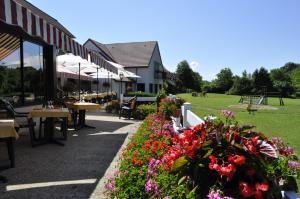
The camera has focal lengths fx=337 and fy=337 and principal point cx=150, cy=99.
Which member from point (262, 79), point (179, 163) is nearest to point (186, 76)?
point (262, 79)

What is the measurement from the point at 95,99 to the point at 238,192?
2329cm

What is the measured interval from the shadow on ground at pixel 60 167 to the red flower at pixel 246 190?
3179 millimetres

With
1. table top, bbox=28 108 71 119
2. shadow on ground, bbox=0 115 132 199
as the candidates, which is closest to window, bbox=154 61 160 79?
shadow on ground, bbox=0 115 132 199

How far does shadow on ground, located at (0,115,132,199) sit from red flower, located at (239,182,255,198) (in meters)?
3.18

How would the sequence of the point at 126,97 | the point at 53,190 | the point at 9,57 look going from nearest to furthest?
the point at 53,190 → the point at 9,57 → the point at 126,97

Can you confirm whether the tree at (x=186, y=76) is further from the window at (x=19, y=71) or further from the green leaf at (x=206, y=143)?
the green leaf at (x=206, y=143)

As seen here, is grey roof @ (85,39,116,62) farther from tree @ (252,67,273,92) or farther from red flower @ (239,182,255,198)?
red flower @ (239,182,255,198)

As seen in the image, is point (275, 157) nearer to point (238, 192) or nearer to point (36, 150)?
point (238, 192)

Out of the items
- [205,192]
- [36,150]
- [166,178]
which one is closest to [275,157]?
[205,192]

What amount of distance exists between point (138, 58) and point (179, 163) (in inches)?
1888

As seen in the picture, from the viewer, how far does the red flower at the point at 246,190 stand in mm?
2400

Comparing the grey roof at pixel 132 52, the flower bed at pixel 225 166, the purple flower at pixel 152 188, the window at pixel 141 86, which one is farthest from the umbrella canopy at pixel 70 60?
the window at pixel 141 86

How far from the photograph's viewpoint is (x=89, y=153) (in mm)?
8281

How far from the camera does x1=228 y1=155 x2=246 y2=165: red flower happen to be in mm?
2486
